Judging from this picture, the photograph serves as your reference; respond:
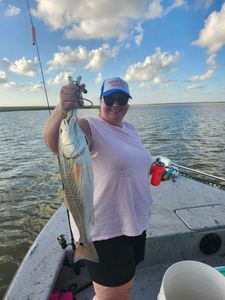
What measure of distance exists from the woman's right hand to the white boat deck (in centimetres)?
180

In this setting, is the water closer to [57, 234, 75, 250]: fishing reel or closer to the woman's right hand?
the woman's right hand

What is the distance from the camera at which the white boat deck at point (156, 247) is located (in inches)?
106

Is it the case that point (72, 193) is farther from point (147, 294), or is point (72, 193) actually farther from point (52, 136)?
point (147, 294)

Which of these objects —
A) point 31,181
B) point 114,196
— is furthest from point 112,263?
point 31,181

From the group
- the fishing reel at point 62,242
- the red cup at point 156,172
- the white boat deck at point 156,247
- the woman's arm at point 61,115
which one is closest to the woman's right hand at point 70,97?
the woman's arm at point 61,115

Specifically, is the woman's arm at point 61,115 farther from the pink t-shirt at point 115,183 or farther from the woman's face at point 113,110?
the woman's face at point 113,110

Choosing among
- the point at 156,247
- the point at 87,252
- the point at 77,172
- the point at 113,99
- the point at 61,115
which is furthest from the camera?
the point at 156,247

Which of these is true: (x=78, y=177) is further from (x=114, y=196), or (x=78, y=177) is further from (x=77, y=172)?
(x=114, y=196)

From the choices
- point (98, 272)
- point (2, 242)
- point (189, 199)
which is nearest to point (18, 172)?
point (2, 242)

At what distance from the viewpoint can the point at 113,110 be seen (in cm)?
215

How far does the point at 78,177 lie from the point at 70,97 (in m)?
0.48

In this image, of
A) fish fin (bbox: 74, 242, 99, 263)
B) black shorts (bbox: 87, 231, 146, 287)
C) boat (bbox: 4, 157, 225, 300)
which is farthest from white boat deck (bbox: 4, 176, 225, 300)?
fish fin (bbox: 74, 242, 99, 263)

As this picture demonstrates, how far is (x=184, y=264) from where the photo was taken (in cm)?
226

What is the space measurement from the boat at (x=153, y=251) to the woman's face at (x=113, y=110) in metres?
1.65
